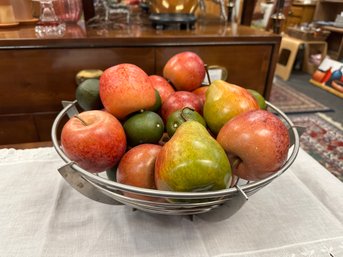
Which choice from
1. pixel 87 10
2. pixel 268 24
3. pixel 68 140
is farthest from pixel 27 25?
pixel 268 24

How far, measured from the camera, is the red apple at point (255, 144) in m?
0.29

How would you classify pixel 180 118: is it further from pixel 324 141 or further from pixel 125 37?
pixel 324 141

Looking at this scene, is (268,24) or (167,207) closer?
(167,207)

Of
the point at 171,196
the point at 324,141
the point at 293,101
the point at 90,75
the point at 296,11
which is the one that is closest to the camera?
the point at 171,196

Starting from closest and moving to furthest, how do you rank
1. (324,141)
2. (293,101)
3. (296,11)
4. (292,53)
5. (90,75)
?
(90,75), (324,141), (293,101), (292,53), (296,11)

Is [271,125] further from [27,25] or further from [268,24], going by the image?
[268,24]

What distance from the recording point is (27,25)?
0.93 m

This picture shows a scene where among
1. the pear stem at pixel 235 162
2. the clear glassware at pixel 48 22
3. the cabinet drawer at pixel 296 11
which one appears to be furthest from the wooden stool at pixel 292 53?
the pear stem at pixel 235 162

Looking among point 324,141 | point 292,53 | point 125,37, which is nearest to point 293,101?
point 324,141

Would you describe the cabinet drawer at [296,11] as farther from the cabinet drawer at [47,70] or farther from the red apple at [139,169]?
the red apple at [139,169]

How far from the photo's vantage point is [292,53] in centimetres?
233

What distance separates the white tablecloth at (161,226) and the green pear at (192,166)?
92 millimetres

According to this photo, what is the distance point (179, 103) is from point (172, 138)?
0.31 feet

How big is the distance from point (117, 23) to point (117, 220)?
0.86m
